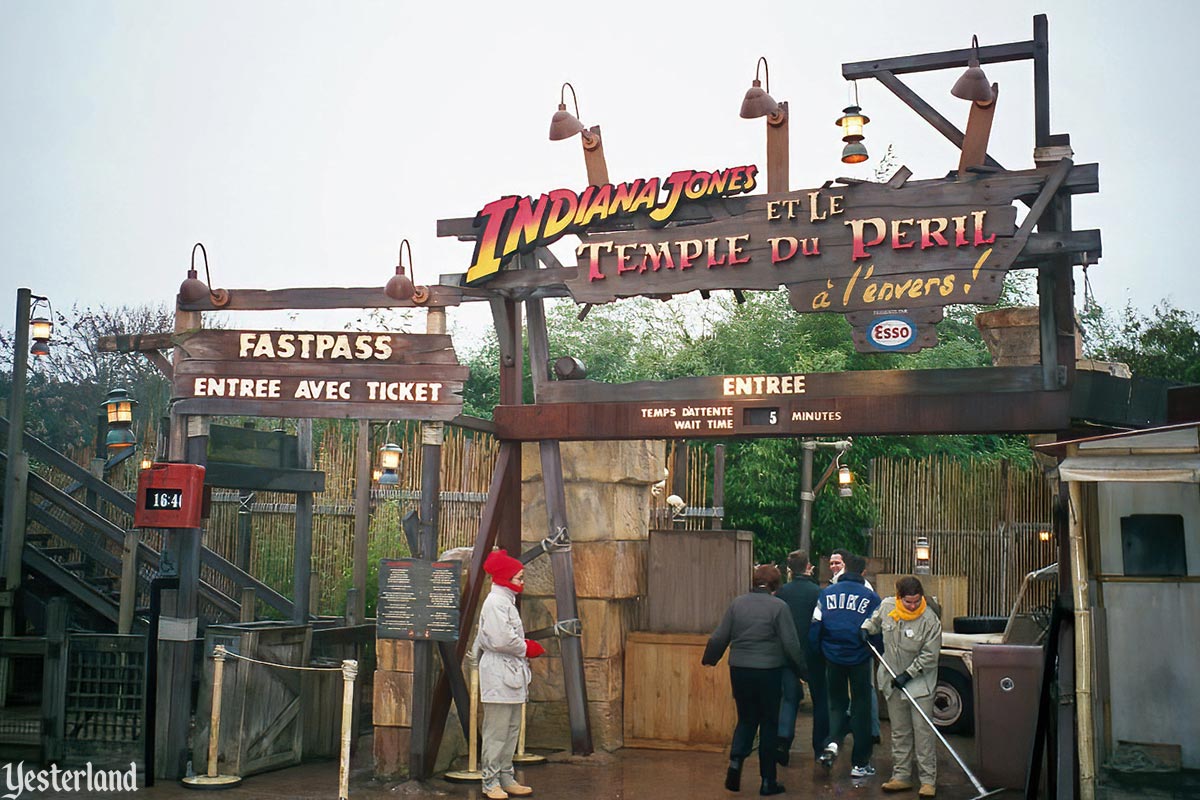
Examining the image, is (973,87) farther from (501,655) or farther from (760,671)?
(501,655)

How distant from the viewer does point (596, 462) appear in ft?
39.2

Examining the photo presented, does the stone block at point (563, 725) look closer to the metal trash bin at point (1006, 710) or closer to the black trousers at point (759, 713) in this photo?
the black trousers at point (759, 713)

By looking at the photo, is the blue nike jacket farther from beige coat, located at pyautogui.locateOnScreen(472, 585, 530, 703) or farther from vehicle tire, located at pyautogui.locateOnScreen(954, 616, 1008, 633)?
vehicle tire, located at pyautogui.locateOnScreen(954, 616, 1008, 633)

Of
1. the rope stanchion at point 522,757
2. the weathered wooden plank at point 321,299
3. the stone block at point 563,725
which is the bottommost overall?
the rope stanchion at point 522,757

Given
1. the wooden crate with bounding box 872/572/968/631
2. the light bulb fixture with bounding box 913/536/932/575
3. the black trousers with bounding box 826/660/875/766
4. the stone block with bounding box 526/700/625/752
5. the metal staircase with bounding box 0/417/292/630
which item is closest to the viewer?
the black trousers with bounding box 826/660/875/766

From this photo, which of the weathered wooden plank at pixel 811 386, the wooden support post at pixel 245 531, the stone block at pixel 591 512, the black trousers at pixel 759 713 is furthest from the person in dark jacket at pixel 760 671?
the wooden support post at pixel 245 531

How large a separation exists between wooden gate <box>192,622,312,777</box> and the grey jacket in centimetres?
365

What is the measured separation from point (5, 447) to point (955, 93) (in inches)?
550

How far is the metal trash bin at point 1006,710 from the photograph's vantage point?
9.52 m

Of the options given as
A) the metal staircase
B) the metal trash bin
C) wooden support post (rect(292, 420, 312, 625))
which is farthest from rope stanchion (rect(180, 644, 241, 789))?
the metal trash bin

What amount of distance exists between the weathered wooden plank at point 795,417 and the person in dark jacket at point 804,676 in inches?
76.5

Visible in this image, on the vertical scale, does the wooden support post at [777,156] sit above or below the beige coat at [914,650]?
above

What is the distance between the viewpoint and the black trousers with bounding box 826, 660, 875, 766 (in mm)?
10250

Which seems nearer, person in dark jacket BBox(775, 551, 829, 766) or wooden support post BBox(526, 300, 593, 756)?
person in dark jacket BBox(775, 551, 829, 766)
